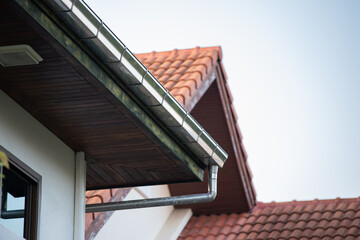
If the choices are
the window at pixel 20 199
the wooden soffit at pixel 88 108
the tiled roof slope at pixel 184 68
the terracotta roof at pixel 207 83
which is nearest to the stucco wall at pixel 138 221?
the terracotta roof at pixel 207 83

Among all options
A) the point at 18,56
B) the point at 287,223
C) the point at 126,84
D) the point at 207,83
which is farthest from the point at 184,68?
the point at 18,56

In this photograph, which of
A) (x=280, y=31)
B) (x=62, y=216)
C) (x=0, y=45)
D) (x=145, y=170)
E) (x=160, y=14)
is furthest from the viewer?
(x=160, y=14)

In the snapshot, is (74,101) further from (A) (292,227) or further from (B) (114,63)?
(A) (292,227)

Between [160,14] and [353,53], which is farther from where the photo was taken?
[160,14]

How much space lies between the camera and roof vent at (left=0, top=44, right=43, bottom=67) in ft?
23.3

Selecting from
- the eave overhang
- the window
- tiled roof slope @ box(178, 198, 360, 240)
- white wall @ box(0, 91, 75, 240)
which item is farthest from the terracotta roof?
the window

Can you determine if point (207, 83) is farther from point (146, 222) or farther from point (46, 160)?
point (46, 160)

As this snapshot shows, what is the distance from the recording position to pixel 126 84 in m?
7.87

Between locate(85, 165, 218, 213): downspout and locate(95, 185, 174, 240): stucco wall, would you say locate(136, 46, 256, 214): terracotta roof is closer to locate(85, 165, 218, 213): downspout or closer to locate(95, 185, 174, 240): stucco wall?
locate(95, 185, 174, 240): stucco wall

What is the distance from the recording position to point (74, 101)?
314 inches

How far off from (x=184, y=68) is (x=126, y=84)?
17.6 feet

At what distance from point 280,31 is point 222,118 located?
2527 inches

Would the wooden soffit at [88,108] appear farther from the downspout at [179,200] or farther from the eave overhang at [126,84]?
the downspout at [179,200]

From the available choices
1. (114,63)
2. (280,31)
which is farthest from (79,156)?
(280,31)
